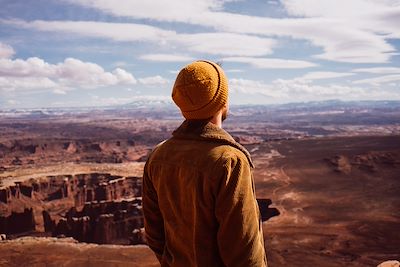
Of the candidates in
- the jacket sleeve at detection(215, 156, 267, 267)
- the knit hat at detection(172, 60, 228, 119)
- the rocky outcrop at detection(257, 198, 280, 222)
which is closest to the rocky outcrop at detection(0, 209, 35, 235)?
the rocky outcrop at detection(257, 198, 280, 222)

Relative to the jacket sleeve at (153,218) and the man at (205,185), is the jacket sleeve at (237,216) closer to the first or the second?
the man at (205,185)

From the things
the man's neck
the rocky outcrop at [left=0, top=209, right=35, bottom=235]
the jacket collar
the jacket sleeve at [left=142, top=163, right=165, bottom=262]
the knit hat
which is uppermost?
the knit hat

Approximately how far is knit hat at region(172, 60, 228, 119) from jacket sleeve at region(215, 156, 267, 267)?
1.22 feet

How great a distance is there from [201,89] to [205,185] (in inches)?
20.6

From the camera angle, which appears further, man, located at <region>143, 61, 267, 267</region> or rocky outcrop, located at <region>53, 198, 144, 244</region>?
rocky outcrop, located at <region>53, 198, 144, 244</region>

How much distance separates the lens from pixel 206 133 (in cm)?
232

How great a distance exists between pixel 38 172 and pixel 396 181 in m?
31.1

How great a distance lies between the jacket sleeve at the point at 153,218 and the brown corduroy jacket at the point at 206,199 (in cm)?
10

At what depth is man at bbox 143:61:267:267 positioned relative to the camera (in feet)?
7.02

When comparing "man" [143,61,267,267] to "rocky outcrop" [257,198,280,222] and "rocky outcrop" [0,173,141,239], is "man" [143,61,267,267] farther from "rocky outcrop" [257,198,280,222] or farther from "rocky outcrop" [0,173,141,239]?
"rocky outcrop" [0,173,141,239]

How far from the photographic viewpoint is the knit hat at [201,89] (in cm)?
232

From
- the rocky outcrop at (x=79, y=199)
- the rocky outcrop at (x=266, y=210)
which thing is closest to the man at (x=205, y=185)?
the rocky outcrop at (x=266, y=210)

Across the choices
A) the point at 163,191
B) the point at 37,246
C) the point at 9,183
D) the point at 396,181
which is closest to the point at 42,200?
the point at 9,183

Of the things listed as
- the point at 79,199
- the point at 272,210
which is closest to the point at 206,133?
the point at 272,210
